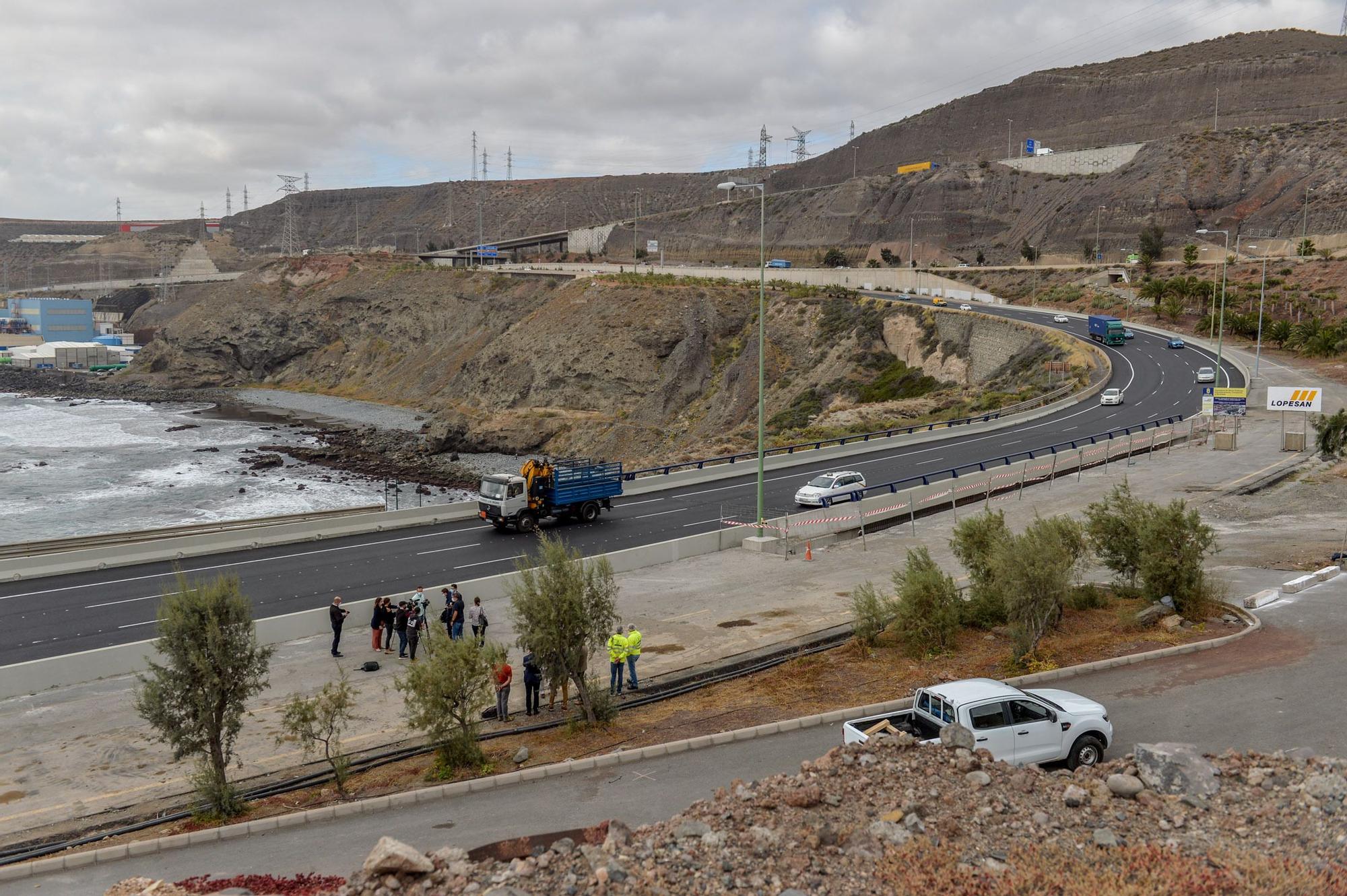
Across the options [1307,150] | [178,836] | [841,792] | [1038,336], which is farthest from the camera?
[1307,150]

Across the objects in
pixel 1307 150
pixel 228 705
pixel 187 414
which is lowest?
pixel 187 414

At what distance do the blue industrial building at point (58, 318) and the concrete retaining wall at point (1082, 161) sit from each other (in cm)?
16725

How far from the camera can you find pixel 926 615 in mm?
19016

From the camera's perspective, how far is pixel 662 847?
31.8ft

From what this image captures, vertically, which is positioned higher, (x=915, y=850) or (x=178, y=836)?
(x=915, y=850)

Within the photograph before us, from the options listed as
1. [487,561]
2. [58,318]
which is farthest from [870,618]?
[58,318]

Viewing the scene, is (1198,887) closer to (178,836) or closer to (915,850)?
(915,850)

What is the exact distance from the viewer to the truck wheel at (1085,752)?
42.0 feet

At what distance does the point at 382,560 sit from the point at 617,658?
532 inches

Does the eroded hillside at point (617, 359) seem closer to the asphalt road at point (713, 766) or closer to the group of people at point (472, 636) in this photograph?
the group of people at point (472, 636)

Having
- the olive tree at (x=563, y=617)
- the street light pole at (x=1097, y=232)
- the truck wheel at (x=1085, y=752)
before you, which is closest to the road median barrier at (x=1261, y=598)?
the truck wheel at (x=1085, y=752)

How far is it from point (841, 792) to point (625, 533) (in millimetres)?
21407

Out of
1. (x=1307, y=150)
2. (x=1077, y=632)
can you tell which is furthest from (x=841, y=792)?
(x=1307, y=150)

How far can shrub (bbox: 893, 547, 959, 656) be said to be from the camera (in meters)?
18.8
